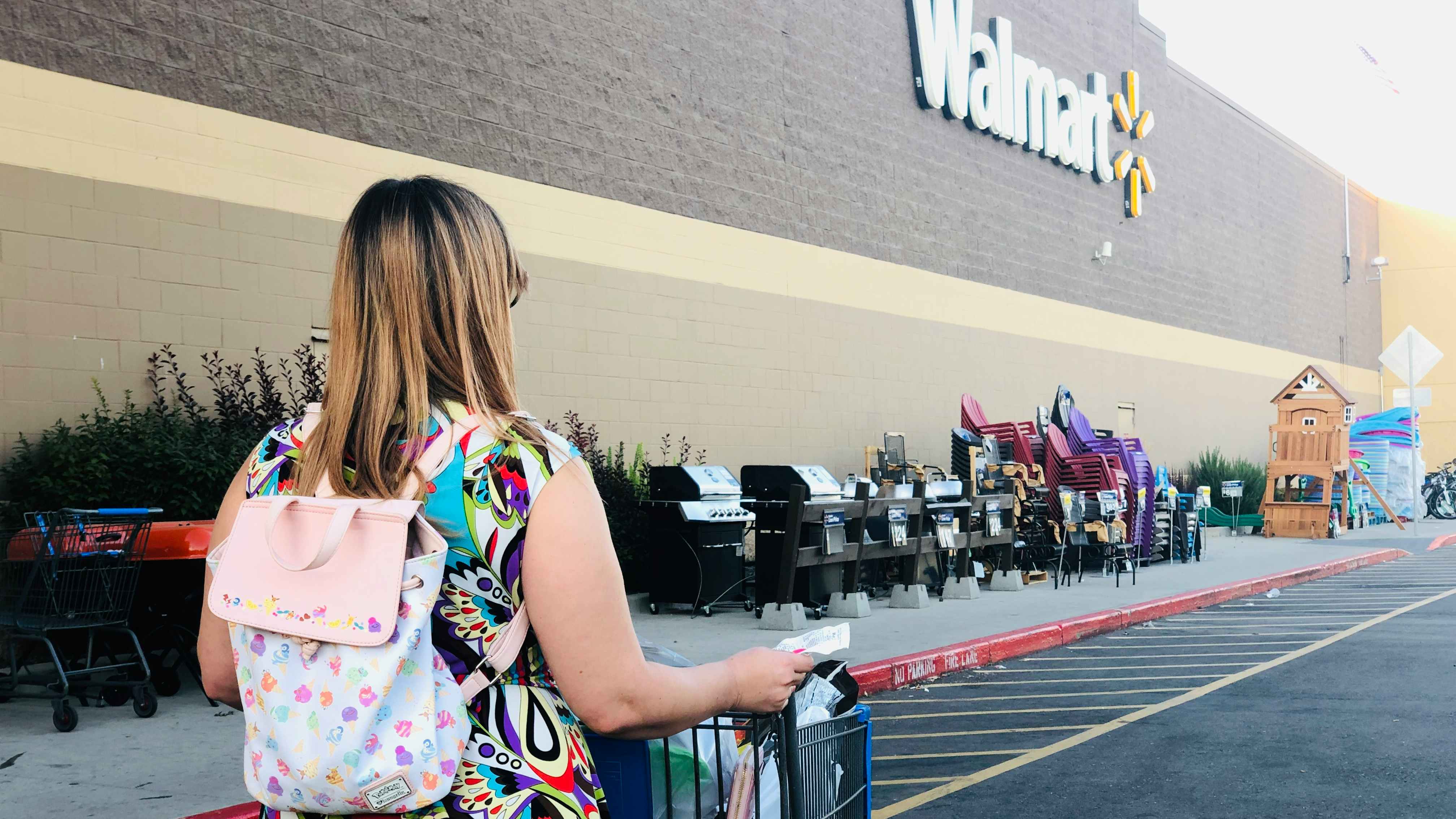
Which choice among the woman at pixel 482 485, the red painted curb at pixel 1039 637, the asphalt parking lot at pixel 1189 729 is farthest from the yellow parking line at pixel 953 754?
the woman at pixel 482 485

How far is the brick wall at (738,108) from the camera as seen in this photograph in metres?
10.1

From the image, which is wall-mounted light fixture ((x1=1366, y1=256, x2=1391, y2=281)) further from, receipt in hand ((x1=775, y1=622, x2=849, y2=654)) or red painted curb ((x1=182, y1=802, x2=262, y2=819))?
receipt in hand ((x1=775, y1=622, x2=849, y2=654))

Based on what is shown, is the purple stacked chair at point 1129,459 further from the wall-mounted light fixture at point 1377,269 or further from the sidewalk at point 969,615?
the wall-mounted light fixture at point 1377,269

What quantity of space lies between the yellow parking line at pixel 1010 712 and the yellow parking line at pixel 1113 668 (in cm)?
142

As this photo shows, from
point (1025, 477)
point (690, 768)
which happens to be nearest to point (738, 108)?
point (1025, 477)

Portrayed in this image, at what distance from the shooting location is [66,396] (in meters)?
8.84

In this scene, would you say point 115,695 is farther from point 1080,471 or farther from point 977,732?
point 1080,471

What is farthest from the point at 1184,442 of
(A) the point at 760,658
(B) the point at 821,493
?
(A) the point at 760,658

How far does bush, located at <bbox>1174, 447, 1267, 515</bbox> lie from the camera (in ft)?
83.6

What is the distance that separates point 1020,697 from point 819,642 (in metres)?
6.10

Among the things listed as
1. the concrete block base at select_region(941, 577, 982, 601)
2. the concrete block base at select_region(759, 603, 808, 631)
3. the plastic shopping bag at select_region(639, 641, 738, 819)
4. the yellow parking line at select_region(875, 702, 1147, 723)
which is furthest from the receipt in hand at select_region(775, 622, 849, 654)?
the concrete block base at select_region(941, 577, 982, 601)

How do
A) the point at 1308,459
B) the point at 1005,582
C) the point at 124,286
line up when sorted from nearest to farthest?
1. the point at 124,286
2. the point at 1005,582
3. the point at 1308,459

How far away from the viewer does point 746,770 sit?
230 centimetres

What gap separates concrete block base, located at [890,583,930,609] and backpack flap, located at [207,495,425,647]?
1051 cm
